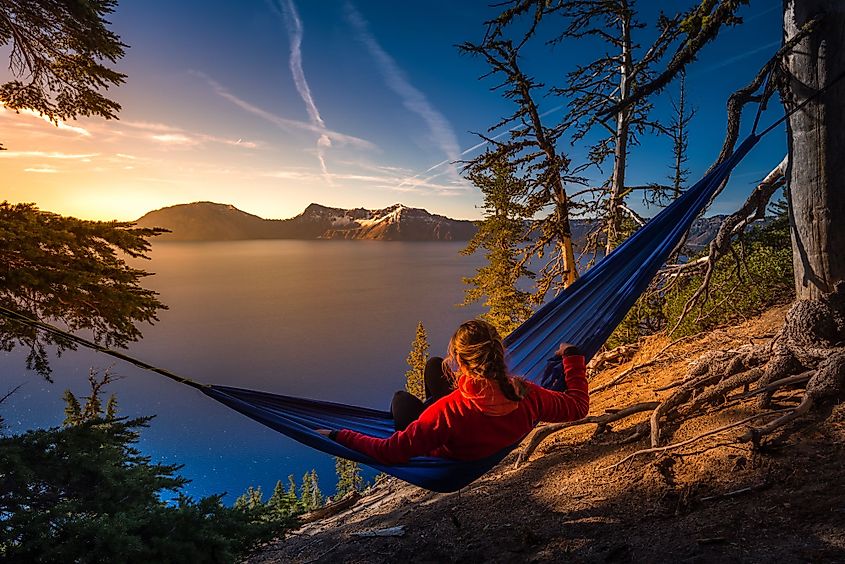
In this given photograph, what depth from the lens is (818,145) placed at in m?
1.95

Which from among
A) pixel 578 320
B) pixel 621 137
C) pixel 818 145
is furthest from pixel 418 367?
pixel 818 145

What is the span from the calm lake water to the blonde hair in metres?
22.1

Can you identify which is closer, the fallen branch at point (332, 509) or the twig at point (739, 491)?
the twig at point (739, 491)

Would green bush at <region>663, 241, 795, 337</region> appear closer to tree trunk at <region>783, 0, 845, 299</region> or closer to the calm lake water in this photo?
tree trunk at <region>783, 0, 845, 299</region>

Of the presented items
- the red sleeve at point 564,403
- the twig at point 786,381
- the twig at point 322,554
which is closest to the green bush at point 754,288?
the twig at point 786,381

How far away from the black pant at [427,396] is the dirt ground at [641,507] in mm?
706

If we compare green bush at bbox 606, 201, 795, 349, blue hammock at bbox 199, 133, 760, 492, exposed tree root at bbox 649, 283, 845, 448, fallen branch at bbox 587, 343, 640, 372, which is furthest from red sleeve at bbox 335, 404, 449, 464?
fallen branch at bbox 587, 343, 640, 372

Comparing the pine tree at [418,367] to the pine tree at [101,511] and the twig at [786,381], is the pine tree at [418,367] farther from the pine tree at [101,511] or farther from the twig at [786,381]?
the twig at [786,381]

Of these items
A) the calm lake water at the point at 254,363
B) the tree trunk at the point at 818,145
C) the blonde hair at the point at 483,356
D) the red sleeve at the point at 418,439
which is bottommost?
the calm lake water at the point at 254,363

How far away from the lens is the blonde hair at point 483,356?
1.59 metres

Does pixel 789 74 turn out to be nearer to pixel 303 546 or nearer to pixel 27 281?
pixel 303 546

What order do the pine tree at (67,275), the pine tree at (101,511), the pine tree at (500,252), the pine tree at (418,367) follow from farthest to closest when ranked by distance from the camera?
the pine tree at (418,367), the pine tree at (500,252), the pine tree at (67,275), the pine tree at (101,511)

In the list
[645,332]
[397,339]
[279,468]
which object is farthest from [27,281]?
[397,339]

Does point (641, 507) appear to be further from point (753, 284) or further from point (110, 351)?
point (753, 284)
